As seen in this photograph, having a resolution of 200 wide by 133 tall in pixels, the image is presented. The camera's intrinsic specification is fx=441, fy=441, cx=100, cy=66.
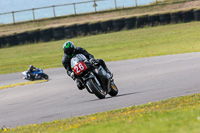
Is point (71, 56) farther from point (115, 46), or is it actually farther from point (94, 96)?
point (115, 46)

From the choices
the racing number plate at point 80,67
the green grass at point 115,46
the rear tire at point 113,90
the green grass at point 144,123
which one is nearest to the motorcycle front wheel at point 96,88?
the racing number plate at point 80,67

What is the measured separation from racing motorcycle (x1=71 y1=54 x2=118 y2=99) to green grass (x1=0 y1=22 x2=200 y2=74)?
1161 cm

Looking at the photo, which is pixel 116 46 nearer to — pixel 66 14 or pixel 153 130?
pixel 66 14

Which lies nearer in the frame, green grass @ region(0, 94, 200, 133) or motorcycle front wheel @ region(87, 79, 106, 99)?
green grass @ region(0, 94, 200, 133)

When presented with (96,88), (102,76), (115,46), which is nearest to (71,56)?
(102,76)

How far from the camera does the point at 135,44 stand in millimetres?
26672

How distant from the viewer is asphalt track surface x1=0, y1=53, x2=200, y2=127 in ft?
29.9

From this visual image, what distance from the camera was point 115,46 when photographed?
2719 centimetres

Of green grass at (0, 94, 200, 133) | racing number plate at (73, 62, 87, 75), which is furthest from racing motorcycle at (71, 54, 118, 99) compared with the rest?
green grass at (0, 94, 200, 133)

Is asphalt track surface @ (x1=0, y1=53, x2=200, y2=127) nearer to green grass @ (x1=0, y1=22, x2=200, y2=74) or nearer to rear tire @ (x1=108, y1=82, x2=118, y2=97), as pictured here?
rear tire @ (x1=108, y1=82, x2=118, y2=97)

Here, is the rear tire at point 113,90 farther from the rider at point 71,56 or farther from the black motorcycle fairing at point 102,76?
the rider at point 71,56

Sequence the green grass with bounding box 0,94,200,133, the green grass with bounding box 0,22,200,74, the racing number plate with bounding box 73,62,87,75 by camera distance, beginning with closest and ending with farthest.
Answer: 1. the green grass with bounding box 0,94,200,133
2. the racing number plate with bounding box 73,62,87,75
3. the green grass with bounding box 0,22,200,74

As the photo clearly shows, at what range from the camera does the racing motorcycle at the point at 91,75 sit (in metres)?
9.34

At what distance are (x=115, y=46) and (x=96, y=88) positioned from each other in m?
17.9
